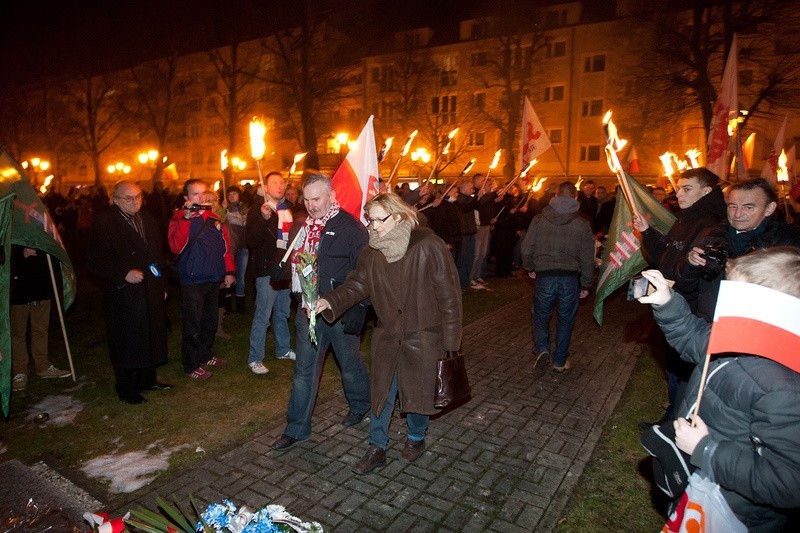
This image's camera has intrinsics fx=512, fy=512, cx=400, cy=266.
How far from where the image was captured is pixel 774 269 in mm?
2066

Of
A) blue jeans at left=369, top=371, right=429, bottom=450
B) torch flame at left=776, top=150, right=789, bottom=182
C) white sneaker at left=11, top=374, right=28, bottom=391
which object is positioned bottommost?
white sneaker at left=11, top=374, right=28, bottom=391

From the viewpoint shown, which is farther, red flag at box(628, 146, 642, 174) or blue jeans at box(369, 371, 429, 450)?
red flag at box(628, 146, 642, 174)

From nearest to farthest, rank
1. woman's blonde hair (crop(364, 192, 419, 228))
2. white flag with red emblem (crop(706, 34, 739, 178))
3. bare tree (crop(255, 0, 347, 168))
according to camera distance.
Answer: woman's blonde hair (crop(364, 192, 419, 228)) → white flag with red emblem (crop(706, 34, 739, 178)) → bare tree (crop(255, 0, 347, 168))

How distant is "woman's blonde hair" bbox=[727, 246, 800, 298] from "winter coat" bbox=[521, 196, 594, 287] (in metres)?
4.14

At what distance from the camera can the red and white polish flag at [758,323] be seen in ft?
6.36

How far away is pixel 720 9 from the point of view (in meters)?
23.5

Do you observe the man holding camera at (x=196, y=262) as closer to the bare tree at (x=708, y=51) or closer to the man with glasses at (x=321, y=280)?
the man with glasses at (x=321, y=280)

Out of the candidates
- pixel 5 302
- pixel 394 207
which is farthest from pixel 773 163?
pixel 5 302

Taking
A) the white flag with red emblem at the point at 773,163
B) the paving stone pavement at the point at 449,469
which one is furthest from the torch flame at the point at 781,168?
the paving stone pavement at the point at 449,469

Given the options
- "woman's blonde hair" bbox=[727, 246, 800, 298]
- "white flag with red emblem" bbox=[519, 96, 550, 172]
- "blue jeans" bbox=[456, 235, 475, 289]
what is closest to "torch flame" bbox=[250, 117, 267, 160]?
"woman's blonde hair" bbox=[727, 246, 800, 298]

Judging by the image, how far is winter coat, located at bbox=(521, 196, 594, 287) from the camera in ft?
20.6

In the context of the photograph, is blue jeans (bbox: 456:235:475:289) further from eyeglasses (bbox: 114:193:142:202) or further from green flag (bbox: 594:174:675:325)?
eyeglasses (bbox: 114:193:142:202)

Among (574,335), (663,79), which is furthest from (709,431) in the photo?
(663,79)

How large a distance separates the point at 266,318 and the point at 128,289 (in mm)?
1684
